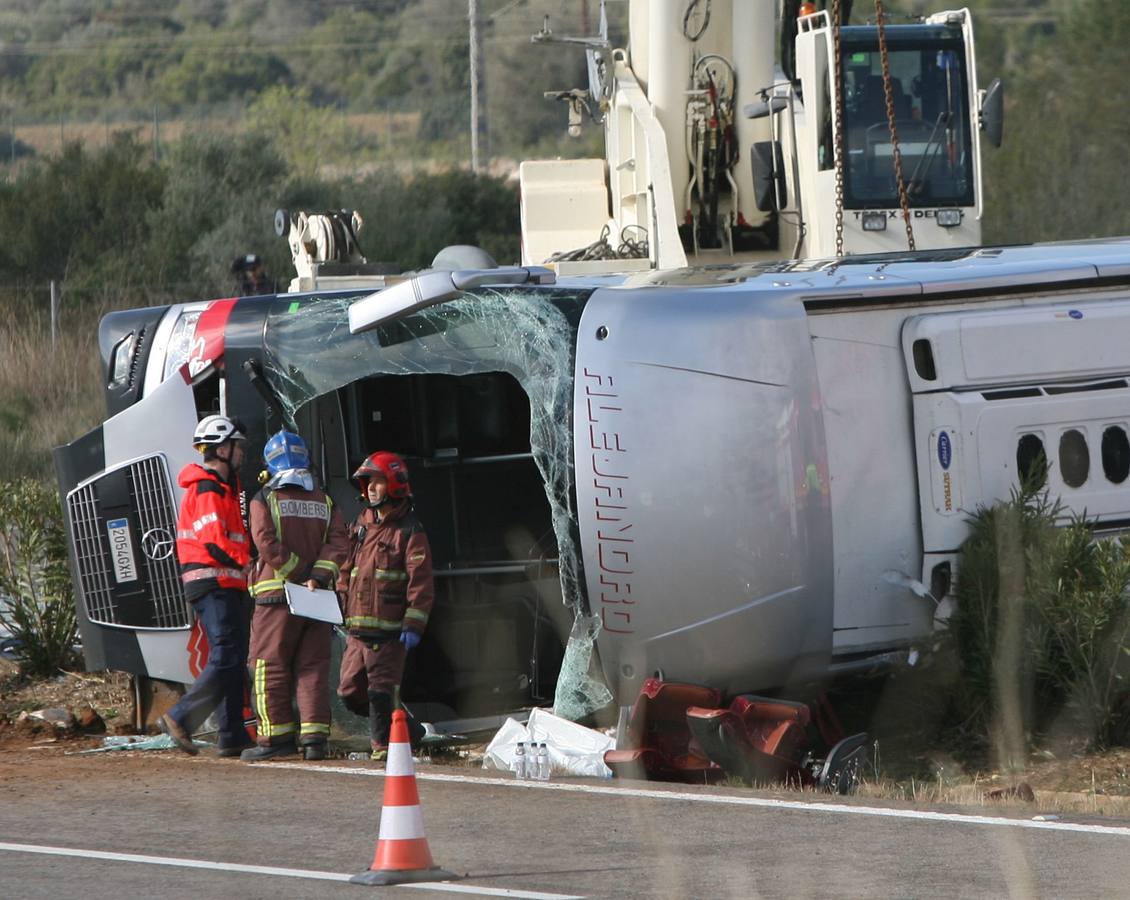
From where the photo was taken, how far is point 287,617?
9.34 meters

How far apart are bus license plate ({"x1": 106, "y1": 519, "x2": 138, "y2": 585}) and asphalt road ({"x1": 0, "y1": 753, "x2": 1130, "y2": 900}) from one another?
5.22 ft

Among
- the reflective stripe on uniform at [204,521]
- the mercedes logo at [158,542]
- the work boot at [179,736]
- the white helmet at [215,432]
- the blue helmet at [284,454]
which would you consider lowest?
the work boot at [179,736]

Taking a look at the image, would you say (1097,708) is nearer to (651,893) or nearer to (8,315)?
(651,893)

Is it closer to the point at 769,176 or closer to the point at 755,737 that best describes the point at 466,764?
the point at 755,737

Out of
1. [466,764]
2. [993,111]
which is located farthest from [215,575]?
[993,111]

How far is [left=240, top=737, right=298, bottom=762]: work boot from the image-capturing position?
935 cm

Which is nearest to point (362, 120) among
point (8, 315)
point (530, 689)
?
point (8, 315)

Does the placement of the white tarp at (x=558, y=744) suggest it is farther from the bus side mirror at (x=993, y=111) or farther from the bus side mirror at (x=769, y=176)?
the bus side mirror at (x=993, y=111)

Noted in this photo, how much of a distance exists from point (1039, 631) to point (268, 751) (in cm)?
369

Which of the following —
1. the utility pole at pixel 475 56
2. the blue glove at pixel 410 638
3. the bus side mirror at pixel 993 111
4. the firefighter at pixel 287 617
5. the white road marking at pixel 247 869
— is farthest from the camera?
the utility pole at pixel 475 56

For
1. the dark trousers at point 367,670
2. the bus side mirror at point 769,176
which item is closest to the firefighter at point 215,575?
the dark trousers at point 367,670

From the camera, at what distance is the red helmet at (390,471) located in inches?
368

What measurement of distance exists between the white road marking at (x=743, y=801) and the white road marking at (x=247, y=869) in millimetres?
1738

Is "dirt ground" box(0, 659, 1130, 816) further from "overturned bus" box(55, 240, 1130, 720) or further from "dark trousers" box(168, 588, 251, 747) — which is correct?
"overturned bus" box(55, 240, 1130, 720)
